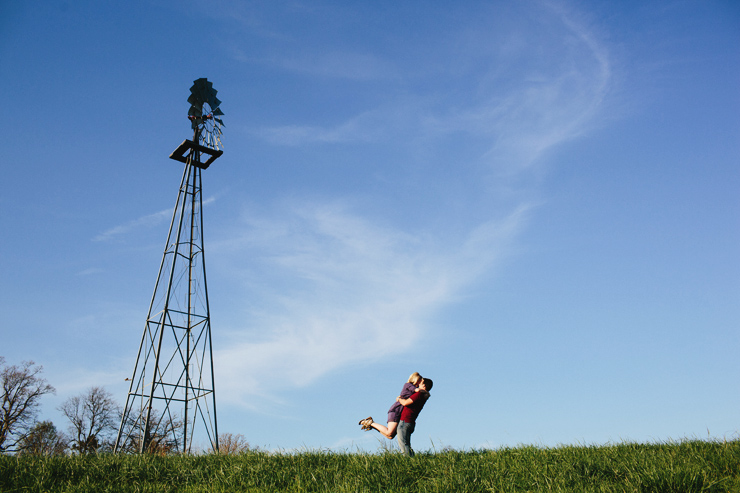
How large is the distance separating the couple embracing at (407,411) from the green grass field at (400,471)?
1.53ft

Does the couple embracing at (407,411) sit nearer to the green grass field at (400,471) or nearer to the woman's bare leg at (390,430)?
the woman's bare leg at (390,430)

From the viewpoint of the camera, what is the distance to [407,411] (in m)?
8.55

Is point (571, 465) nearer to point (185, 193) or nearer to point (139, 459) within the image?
point (139, 459)

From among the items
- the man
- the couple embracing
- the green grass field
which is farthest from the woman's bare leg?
the green grass field

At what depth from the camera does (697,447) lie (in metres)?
8.19

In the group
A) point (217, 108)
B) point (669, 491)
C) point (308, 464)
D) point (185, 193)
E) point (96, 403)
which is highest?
point (217, 108)

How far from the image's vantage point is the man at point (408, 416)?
8461 millimetres

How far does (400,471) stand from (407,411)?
5.25 feet

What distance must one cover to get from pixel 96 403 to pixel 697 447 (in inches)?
1957

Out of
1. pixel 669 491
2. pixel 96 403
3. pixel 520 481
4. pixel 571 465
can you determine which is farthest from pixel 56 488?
pixel 96 403

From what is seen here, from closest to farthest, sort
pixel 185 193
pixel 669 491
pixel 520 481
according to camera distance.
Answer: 1. pixel 669 491
2. pixel 520 481
3. pixel 185 193

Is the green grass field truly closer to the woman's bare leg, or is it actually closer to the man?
the man

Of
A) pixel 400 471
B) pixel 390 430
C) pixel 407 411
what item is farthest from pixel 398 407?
pixel 400 471

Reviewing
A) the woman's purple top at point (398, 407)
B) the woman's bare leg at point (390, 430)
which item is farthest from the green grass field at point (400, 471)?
the woman's purple top at point (398, 407)
